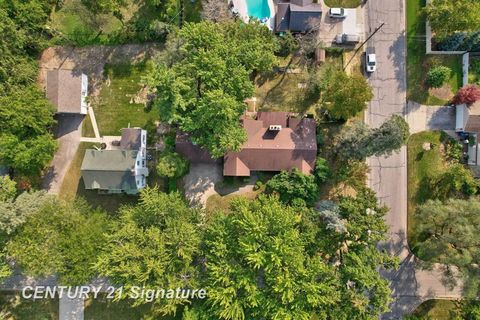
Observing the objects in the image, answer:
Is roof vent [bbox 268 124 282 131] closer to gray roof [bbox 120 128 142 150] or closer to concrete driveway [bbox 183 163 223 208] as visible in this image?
concrete driveway [bbox 183 163 223 208]

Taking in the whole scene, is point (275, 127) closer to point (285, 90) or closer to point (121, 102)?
point (285, 90)

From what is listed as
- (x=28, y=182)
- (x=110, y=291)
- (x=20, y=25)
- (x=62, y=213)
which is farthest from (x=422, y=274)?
(x=20, y=25)

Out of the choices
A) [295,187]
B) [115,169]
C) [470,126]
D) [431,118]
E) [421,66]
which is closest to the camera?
[295,187]

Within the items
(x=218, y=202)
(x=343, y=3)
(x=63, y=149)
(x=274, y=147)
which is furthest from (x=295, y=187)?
(x=63, y=149)

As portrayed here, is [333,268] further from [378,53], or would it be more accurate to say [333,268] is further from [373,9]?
[373,9]

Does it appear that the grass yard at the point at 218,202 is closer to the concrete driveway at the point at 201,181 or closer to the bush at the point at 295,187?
the concrete driveway at the point at 201,181
